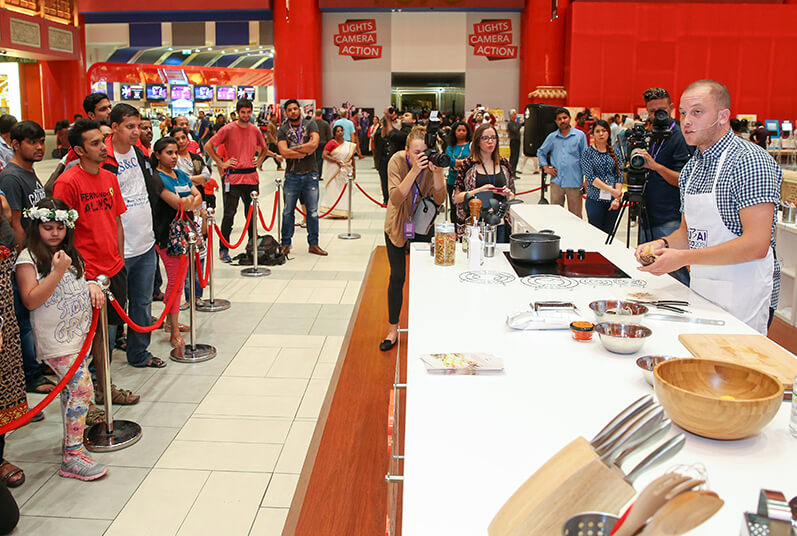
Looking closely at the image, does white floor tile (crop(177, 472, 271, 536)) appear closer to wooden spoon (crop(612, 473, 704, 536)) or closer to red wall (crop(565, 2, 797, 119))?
wooden spoon (crop(612, 473, 704, 536))

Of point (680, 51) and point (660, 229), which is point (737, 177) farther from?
point (680, 51)

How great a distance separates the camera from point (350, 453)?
127 inches

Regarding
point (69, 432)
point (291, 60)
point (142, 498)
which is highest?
point (291, 60)

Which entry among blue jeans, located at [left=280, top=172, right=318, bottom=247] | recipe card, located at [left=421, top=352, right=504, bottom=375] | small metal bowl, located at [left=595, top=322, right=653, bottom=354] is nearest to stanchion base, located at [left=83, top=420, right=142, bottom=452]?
recipe card, located at [left=421, top=352, right=504, bottom=375]

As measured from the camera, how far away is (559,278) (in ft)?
10.0

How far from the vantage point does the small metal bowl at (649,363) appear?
1.81m

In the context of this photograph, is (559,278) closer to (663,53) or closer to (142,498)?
(142,498)

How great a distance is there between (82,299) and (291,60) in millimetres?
16055

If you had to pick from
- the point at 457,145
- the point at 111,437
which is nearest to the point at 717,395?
the point at 111,437

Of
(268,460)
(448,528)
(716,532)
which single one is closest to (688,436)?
(716,532)

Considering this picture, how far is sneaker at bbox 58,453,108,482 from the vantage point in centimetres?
294

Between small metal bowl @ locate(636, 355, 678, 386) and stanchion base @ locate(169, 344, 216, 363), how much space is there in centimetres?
315

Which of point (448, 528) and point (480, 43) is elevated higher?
point (480, 43)

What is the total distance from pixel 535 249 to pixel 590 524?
2.38 m
